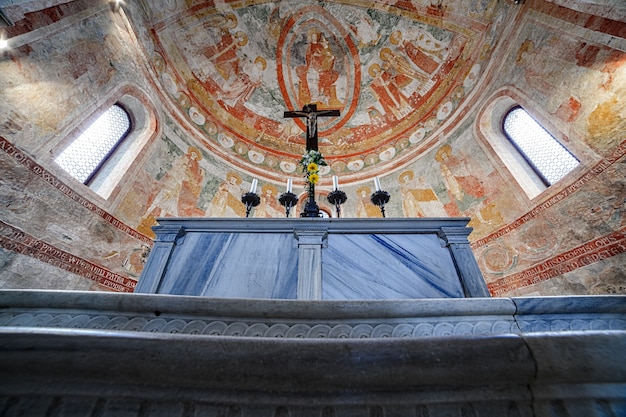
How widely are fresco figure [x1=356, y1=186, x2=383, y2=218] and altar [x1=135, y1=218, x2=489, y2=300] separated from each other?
6.11m

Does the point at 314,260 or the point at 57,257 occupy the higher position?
the point at 57,257

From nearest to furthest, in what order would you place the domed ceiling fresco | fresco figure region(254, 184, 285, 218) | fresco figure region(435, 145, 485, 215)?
1. fresco figure region(435, 145, 485, 215)
2. the domed ceiling fresco
3. fresco figure region(254, 184, 285, 218)

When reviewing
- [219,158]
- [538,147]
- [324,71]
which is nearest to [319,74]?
[324,71]

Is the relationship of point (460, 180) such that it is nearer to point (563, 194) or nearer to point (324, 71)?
point (563, 194)

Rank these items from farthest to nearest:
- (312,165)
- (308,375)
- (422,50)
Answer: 1. (422,50)
2. (312,165)
3. (308,375)

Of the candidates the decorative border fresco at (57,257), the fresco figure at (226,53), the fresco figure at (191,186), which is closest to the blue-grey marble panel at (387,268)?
the decorative border fresco at (57,257)

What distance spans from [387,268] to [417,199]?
6.39m

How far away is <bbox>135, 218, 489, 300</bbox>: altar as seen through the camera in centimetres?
212

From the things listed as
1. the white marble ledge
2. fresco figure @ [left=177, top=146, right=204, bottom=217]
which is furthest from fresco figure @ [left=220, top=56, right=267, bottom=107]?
the white marble ledge

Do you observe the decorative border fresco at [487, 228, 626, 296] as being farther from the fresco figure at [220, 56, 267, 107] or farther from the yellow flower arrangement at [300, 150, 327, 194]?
the fresco figure at [220, 56, 267, 107]

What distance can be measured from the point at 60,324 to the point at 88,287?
13.4ft

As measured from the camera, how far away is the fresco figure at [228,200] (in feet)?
25.3

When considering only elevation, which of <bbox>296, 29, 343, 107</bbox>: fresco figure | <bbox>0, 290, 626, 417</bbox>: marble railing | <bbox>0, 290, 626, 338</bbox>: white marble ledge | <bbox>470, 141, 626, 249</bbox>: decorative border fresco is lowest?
<bbox>0, 290, 626, 417</bbox>: marble railing

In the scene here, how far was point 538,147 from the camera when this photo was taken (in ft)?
19.9
